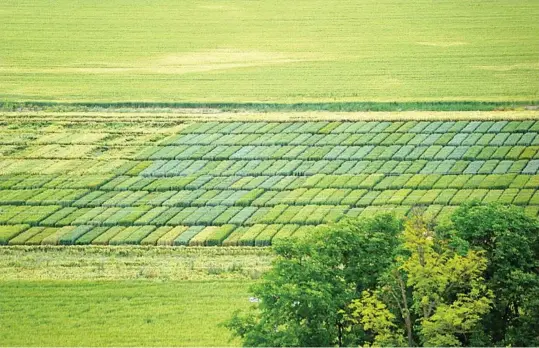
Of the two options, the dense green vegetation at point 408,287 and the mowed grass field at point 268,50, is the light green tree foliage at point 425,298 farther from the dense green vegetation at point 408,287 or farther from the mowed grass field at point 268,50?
the mowed grass field at point 268,50

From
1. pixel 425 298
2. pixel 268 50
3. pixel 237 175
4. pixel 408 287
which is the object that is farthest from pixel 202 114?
pixel 425 298

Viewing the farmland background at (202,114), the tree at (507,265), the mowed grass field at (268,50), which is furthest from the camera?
the mowed grass field at (268,50)

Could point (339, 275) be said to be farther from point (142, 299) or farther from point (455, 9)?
point (455, 9)

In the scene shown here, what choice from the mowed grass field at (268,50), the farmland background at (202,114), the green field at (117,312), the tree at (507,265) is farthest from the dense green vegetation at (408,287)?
the mowed grass field at (268,50)

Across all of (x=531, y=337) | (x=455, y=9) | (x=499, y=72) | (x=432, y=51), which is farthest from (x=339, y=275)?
(x=455, y=9)

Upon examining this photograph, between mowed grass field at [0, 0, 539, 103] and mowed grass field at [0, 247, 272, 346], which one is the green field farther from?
mowed grass field at [0, 0, 539, 103]

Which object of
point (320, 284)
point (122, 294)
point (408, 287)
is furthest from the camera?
point (122, 294)

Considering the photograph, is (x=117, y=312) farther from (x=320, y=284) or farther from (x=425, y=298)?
(x=425, y=298)

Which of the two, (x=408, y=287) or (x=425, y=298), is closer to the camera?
(x=425, y=298)
